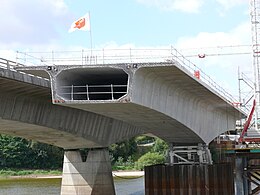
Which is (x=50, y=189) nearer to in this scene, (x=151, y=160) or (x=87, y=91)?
(x=151, y=160)

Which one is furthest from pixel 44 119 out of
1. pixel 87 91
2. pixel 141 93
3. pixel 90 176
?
pixel 90 176

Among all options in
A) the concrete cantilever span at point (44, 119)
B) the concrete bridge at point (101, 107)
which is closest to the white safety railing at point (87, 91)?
the concrete bridge at point (101, 107)

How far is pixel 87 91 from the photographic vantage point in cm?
2439

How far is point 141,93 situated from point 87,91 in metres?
2.71

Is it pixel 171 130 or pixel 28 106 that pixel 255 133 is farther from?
pixel 28 106

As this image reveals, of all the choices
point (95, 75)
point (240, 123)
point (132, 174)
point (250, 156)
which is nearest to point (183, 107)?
point (95, 75)

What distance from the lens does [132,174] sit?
9362 cm

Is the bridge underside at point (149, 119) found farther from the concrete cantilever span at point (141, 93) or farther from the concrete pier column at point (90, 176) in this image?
the concrete pier column at point (90, 176)

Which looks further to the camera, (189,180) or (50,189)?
(50,189)

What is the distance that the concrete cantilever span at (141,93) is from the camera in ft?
75.8

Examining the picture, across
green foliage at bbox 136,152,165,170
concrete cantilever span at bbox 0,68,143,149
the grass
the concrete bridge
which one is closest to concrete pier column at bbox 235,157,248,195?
the concrete bridge

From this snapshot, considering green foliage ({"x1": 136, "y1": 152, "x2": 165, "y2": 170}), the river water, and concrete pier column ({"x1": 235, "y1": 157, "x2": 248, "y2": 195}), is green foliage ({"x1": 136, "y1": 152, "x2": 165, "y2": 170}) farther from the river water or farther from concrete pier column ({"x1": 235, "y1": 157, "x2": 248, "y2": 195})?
concrete pier column ({"x1": 235, "y1": 157, "x2": 248, "y2": 195})

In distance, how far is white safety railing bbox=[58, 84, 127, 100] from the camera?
24.0m

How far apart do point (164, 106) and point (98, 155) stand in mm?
16901
